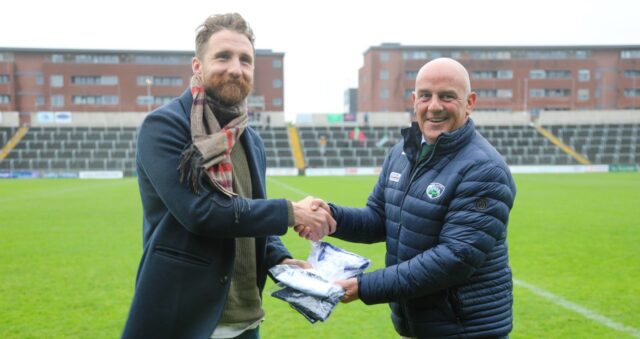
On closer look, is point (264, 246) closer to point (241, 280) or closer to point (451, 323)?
point (241, 280)

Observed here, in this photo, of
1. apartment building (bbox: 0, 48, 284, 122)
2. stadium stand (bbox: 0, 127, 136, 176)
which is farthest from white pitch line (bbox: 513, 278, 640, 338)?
apartment building (bbox: 0, 48, 284, 122)

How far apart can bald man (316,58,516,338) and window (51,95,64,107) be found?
241 ft

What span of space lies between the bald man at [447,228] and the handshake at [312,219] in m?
0.38

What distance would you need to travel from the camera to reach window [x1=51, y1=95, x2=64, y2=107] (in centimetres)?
6806

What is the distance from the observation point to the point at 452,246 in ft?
9.14

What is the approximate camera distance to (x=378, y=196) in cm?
369

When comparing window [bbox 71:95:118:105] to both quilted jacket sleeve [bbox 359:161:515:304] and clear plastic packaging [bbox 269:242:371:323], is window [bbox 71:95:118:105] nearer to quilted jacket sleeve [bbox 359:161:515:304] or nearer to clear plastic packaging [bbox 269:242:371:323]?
clear plastic packaging [bbox 269:242:371:323]

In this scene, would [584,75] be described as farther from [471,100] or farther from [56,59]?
[471,100]

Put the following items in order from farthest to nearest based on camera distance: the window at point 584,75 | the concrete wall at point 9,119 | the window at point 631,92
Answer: the window at point 631,92 < the window at point 584,75 < the concrete wall at point 9,119

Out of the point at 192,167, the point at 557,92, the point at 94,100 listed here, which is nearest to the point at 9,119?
the point at 94,100

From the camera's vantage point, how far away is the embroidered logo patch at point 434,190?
2.93m

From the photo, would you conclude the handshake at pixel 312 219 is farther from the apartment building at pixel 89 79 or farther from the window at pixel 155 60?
the window at pixel 155 60

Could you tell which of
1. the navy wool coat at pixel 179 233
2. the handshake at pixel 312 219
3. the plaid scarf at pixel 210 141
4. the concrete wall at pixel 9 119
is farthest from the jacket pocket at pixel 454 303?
the concrete wall at pixel 9 119

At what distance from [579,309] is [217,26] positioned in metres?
5.87
